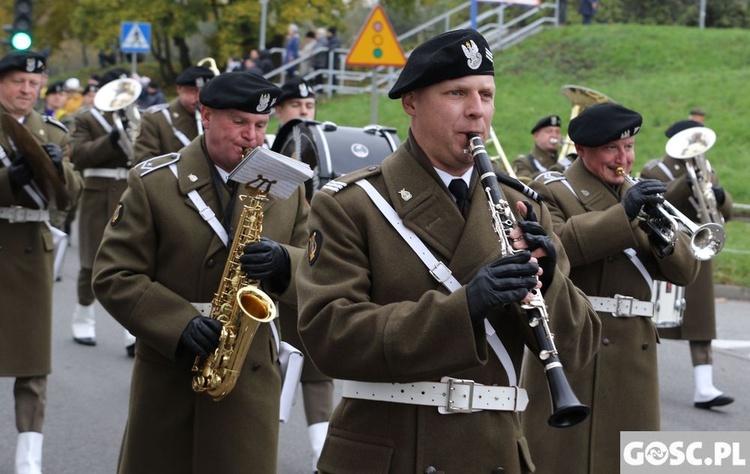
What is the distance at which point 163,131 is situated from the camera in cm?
1014

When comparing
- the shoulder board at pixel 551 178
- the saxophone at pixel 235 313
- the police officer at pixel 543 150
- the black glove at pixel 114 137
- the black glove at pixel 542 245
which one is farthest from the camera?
the police officer at pixel 543 150

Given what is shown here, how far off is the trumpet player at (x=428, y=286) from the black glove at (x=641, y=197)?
2.01 metres

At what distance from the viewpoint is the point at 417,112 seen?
392 centimetres

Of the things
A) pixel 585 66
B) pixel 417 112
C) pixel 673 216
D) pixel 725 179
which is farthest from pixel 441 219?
pixel 585 66

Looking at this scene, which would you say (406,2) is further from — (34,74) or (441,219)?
(441,219)

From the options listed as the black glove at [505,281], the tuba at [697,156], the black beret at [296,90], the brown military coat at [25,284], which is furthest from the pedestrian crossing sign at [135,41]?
the black glove at [505,281]

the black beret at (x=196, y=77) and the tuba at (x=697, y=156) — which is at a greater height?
the black beret at (x=196, y=77)

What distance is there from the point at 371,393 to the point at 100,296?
1.77 metres

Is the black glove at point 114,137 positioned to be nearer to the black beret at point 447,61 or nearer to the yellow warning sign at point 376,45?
the yellow warning sign at point 376,45

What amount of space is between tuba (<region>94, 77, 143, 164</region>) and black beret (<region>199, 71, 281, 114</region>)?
5.90m

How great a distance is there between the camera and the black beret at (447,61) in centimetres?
Answer: 382

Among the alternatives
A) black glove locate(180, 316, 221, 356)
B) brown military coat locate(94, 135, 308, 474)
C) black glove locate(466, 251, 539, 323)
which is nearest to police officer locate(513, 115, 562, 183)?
brown military coat locate(94, 135, 308, 474)

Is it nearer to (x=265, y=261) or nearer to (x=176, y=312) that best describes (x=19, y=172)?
(x=176, y=312)

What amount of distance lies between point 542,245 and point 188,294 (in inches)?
79.3
